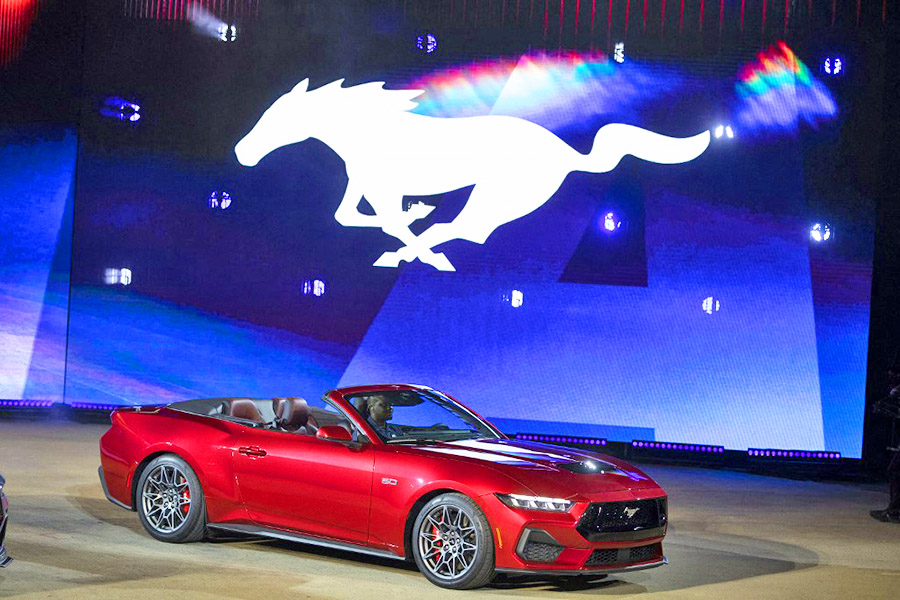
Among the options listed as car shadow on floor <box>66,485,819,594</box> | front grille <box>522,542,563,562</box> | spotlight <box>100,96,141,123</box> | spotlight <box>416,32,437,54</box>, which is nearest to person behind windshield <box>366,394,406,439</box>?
car shadow on floor <box>66,485,819,594</box>

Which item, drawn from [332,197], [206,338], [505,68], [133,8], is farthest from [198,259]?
[505,68]

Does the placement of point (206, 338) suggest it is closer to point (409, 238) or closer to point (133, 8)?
point (409, 238)

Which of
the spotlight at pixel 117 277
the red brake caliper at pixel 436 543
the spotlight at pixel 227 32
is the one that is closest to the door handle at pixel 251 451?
the red brake caliper at pixel 436 543

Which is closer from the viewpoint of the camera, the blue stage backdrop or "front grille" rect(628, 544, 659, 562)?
"front grille" rect(628, 544, 659, 562)

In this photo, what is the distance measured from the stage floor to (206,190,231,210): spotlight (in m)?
5.05

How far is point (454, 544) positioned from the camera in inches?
289

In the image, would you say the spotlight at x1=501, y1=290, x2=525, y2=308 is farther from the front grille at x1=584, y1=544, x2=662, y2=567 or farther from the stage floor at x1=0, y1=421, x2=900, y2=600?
the front grille at x1=584, y1=544, x2=662, y2=567

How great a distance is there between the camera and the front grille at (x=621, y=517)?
23.7 feet

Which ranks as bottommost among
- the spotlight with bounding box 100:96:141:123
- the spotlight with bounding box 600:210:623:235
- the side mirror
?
the side mirror

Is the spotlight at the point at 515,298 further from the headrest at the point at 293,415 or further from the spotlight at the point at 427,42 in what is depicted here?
the headrest at the point at 293,415

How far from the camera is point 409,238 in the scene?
1559cm

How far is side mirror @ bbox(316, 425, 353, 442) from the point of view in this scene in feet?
25.5

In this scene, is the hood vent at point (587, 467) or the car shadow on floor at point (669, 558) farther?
the car shadow on floor at point (669, 558)

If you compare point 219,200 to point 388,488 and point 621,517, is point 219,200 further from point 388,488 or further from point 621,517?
point 621,517
